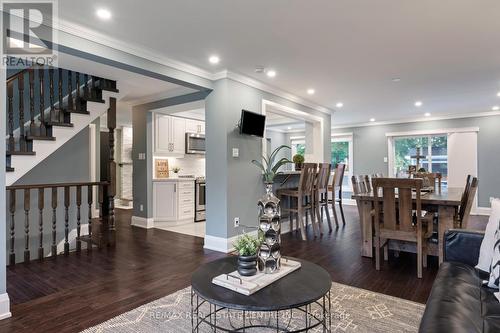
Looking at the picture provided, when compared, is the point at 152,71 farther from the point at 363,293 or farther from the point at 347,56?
the point at 363,293

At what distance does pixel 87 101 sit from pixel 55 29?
176 centimetres

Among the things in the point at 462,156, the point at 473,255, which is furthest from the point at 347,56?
the point at 462,156

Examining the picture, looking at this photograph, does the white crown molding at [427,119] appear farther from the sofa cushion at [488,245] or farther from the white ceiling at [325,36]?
the sofa cushion at [488,245]

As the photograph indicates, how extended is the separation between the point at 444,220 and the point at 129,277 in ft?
11.3

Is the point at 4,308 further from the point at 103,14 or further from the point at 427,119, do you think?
the point at 427,119

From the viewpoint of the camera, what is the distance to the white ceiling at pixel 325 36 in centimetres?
244

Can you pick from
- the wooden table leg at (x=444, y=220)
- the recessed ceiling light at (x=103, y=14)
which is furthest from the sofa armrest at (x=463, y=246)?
the recessed ceiling light at (x=103, y=14)

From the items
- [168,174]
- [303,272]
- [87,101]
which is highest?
[87,101]

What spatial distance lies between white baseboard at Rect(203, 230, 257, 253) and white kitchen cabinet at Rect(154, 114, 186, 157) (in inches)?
101

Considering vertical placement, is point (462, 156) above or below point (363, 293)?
above

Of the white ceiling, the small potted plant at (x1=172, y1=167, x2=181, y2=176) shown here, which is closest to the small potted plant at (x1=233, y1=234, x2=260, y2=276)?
the white ceiling

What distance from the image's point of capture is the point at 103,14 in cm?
251

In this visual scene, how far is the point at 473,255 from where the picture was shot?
2100mm

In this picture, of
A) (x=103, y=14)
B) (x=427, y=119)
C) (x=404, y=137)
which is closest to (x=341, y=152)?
(x=404, y=137)
